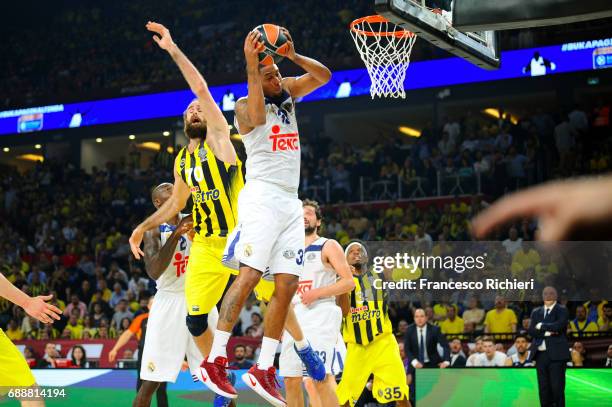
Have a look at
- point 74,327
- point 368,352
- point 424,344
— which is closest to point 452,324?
point 424,344

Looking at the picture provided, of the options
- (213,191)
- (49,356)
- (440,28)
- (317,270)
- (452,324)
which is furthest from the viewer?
(49,356)

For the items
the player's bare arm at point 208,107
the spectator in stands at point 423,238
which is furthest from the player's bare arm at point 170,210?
the spectator in stands at point 423,238

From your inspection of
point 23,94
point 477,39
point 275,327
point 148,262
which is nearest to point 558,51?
point 477,39

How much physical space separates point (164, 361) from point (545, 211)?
5.98 meters

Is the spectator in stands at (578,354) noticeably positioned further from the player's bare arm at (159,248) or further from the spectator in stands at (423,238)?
the player's bare arm at (159,248)

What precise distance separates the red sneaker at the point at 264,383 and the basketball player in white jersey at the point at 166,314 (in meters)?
1.64

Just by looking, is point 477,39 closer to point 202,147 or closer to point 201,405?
point 202,147

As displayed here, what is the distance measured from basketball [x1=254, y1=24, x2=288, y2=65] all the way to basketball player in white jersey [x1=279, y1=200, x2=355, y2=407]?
8.69ft

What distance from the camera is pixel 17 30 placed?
32.1 m

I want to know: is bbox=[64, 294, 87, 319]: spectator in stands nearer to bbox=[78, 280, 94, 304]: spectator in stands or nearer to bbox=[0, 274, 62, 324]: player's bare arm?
bbox=[78, 280, 94, 304]: spectator in stands

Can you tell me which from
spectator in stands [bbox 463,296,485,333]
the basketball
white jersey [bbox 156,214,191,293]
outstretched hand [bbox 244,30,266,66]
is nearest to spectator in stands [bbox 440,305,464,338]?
spectator in stands [bbox 463,296,485,333]

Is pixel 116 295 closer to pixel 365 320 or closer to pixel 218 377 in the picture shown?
pixel 365 320

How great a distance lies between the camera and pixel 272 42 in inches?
212

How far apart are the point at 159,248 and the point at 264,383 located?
2.64 m
